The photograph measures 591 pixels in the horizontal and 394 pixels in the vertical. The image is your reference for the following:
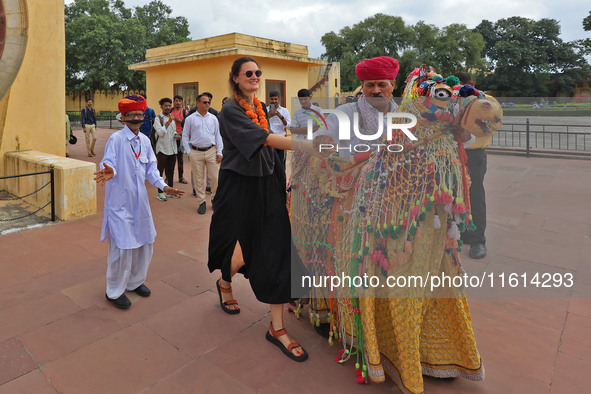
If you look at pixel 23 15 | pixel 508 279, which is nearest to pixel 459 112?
pixel 508 279

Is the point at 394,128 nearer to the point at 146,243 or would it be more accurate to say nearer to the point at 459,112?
the point at 459,112

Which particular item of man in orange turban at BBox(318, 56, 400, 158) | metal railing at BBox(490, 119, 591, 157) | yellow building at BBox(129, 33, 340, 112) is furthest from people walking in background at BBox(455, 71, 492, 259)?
yellow building at BBox(129, 33, 340, 112)

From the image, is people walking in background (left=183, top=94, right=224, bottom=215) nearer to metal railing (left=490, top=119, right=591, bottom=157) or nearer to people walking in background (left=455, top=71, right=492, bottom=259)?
people walking in background (left=455, top=71, right=492, bottom=259)

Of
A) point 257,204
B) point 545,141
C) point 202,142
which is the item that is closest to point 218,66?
point 202,142

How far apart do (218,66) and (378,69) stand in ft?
35.1

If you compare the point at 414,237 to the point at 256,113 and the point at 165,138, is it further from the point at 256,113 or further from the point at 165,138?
the point at 165,138

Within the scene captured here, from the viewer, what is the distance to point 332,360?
8.17 feet

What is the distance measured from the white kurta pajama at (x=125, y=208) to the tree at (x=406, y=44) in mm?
29864

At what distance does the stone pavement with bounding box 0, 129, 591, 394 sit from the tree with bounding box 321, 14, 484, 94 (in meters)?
29.2

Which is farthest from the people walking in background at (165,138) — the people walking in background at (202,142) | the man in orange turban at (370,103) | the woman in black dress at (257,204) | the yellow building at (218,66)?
the man in orange turban at (370,103)

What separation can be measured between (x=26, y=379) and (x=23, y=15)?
17.5ft

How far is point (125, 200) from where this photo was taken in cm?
315

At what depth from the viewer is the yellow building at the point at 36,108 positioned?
557 cm

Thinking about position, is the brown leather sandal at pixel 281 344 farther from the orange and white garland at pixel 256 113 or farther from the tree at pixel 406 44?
the tree at pixel 406 44
